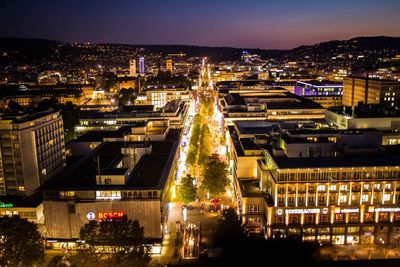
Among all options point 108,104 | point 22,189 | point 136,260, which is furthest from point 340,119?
point 108,104

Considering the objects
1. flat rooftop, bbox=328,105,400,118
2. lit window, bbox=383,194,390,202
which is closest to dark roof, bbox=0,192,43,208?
lit window, bbox=383,194,390,202

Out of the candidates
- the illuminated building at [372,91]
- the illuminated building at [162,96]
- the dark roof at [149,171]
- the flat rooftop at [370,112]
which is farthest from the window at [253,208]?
the illuminated building at [162,96]

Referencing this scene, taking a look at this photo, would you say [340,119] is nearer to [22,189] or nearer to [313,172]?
[313,172]

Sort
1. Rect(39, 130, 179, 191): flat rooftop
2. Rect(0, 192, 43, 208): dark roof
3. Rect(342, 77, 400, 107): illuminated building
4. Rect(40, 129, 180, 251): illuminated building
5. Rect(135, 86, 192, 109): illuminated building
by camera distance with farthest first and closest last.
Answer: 1. Rect(135, 86, 192, 109): illuminated building
2. Rect(342, 77, 400, 107): illuminated building
3. Rect(0, 192, 43, 208): dark roof
4. Rect(39, 130, 179, 191): flat rooftop
5. Rect(40, 129, 180, 251): illuminated building

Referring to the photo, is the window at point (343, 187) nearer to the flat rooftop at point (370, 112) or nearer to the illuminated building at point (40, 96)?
the flat rooftop at point (370, 112)

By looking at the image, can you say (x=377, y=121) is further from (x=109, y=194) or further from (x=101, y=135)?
(x=101, y=135)

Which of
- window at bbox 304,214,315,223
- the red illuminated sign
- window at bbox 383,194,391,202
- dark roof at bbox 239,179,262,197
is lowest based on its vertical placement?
window at bbox 304,214,315,223

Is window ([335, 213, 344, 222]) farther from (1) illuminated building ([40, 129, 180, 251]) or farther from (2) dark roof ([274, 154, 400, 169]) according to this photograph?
(1) illuminated building ([40, 129, 180, 251])
